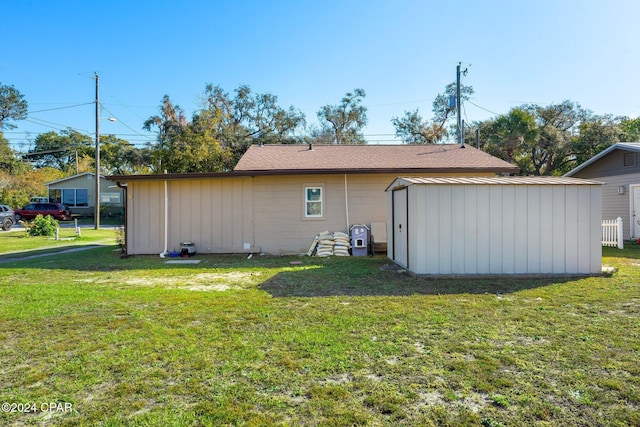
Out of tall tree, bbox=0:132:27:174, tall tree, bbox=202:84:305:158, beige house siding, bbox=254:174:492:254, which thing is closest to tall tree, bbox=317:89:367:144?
tall tree, bbox=202:84:305:158

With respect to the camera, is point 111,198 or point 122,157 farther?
point 122,157

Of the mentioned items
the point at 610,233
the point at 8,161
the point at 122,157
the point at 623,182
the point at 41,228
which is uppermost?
the point at 122,157

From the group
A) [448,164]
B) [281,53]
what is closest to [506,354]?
[448,164]

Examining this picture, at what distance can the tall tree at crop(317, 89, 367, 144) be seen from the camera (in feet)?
103

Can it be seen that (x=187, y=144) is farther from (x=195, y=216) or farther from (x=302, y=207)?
(x=302, y=207)

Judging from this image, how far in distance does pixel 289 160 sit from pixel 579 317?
28.1 ft

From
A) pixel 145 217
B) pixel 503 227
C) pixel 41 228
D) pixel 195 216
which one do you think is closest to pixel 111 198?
pixel 41 228

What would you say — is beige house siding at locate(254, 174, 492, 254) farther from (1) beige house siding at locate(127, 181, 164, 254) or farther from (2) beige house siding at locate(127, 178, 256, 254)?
(1) beige house siding at locate(127, 181, 164, 254)

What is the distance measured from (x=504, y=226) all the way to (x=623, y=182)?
422 inches

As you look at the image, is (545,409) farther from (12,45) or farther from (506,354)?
(12,45)

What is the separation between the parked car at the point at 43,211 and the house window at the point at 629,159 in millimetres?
31373

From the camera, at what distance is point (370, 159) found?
37.5ft

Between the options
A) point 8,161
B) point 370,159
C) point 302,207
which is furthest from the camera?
point 8,161

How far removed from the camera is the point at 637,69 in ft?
51.2
